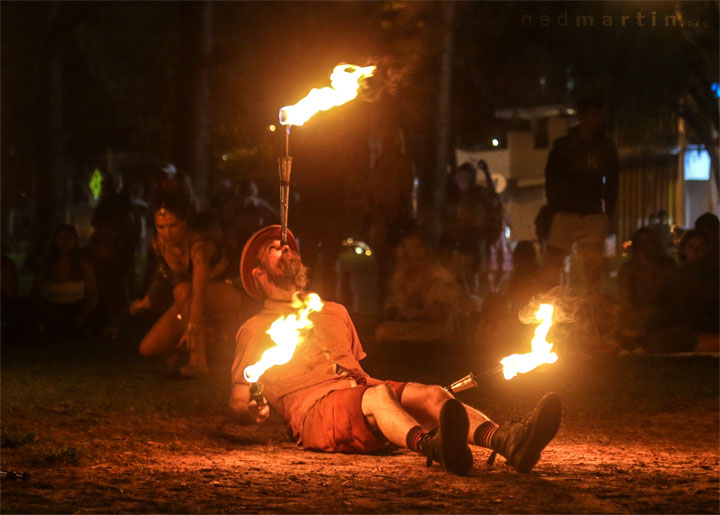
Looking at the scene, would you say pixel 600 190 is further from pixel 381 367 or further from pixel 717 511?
pixel 717 511

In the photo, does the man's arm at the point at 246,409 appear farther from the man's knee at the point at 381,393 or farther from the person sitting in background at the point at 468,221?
the person sitting in background at the point at 468,221

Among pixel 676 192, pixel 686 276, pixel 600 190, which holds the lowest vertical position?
pixel 686 276

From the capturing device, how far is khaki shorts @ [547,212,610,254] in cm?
1057

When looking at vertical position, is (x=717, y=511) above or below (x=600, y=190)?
below

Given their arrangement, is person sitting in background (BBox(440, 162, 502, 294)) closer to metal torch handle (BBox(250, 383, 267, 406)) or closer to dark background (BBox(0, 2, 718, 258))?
dark background (BBox(0, 2, 718, 258))

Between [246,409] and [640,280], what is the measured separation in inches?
243

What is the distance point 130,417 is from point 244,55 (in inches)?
369

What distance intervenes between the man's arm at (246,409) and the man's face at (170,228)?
3.15 metres

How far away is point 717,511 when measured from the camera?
188 inches

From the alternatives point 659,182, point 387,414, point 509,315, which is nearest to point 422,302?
point 509,315

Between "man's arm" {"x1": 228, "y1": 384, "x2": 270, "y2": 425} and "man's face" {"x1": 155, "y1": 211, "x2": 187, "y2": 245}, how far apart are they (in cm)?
315

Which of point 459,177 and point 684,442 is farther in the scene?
point 459,177

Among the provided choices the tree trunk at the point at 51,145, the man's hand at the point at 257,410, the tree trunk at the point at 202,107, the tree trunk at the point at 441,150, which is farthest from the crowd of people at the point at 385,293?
the tree trunk at the point at 51,145

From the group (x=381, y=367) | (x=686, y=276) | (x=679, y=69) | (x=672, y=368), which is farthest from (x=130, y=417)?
(x=679, y=69)
